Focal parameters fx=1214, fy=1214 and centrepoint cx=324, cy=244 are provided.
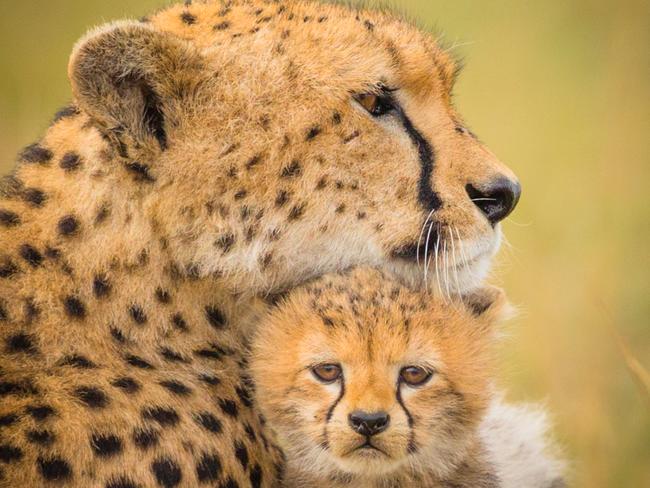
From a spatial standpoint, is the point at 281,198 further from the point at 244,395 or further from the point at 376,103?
the point at 244,395

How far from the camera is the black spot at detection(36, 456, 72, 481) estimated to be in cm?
201

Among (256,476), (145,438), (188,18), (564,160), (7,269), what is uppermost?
(188,18)

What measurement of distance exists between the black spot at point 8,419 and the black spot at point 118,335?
0.75ft

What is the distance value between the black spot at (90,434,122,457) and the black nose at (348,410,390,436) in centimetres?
40

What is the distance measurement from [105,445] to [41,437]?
0.11 m

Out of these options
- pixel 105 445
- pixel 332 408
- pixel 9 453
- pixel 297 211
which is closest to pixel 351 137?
pixel 297 211

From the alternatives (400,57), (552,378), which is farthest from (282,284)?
(552,378)

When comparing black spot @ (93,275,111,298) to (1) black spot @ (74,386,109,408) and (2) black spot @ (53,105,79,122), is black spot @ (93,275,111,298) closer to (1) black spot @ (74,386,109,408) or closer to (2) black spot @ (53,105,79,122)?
(1) black spot @ (74,386,109,408)

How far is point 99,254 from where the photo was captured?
216cm

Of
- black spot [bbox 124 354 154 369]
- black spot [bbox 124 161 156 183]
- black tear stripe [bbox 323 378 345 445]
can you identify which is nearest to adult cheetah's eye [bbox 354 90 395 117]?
black spot [bbox 124 161 156 183]

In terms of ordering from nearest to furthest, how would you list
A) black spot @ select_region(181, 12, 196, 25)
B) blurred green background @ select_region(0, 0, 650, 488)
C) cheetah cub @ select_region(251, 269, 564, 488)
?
cheetah cub @ select_region(251, 269, 564, 488), black spot @ select_region(181, 12, 196, 25), blurred green background @ select_region(0, 0, 650, 488)

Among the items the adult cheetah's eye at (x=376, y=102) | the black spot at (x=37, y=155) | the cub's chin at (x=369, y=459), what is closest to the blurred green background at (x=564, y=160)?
the adult cheetah's eye at (x=376, y=102)

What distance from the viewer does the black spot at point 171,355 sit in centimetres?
220

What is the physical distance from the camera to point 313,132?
88.4 inches
